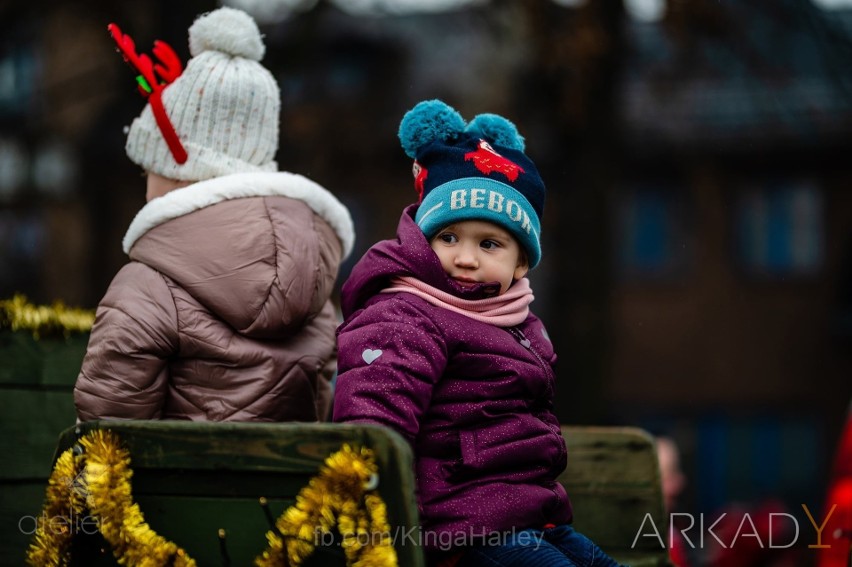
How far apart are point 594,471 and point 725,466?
16005 millimetres

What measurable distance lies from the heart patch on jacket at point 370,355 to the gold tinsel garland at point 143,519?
1.32 feet

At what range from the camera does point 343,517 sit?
2.36 m

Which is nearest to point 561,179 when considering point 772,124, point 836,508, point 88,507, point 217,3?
point 217,3

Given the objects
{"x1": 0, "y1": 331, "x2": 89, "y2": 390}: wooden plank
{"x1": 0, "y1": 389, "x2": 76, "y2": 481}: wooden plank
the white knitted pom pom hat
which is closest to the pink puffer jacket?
the white knitted pom pom hat

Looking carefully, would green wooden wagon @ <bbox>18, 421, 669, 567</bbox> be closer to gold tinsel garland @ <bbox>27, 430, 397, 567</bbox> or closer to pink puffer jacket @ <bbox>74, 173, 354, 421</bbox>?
gold tinsel garland @ <bbox>27, 430, 397, 567</bbox>

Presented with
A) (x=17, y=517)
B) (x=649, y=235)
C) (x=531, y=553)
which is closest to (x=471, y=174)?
(x=531, y=553)

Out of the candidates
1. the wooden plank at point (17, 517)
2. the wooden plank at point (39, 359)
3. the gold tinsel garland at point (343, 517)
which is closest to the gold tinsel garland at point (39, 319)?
the wooden plank at point (39, 359)

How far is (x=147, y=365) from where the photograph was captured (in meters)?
3.04

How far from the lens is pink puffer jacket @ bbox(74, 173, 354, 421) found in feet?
9.91

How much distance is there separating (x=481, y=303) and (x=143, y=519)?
101 centimetres

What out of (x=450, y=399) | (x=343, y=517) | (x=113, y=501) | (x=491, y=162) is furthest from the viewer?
(x=491, y=162)

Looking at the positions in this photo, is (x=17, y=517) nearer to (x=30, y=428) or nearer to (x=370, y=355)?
(x=30, y=428)

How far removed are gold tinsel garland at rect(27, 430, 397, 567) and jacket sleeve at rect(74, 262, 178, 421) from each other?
376 millimetres

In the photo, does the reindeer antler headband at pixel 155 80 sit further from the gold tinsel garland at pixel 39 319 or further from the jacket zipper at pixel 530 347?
the jacket zipper at pixel 530 347
